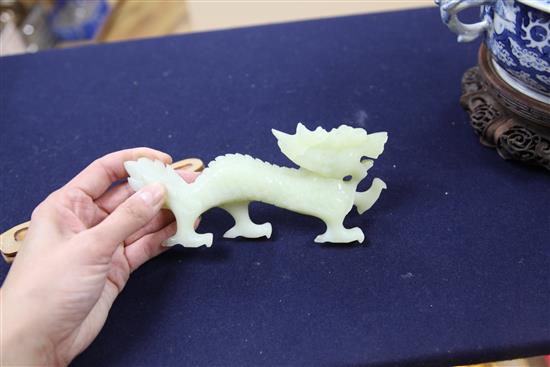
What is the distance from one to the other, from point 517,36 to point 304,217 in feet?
1.32

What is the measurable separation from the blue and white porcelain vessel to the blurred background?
0.64 m

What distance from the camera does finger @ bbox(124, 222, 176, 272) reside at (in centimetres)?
71

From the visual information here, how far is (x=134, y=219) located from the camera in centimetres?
61

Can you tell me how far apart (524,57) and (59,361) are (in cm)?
74

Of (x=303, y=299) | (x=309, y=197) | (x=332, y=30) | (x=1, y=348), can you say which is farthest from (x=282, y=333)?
(x=332, y=30)

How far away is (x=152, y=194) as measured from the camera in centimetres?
64

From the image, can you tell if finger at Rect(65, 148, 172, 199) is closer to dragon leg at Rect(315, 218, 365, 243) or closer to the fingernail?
the fingernail

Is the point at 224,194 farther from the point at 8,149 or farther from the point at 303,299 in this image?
the point at 8,149

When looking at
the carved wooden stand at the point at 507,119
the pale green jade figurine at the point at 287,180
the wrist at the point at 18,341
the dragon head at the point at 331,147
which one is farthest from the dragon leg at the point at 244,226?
the carved wooden stand at the point at 507,119

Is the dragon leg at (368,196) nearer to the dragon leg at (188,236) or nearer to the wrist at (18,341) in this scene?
the dragon leg at (188,236)

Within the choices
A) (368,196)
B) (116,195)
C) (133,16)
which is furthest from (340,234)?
(133,16)

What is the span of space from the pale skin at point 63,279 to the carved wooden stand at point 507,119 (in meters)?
0.55

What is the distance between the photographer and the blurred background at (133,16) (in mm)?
1478

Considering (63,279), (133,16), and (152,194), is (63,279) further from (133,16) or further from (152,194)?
(133,16)
